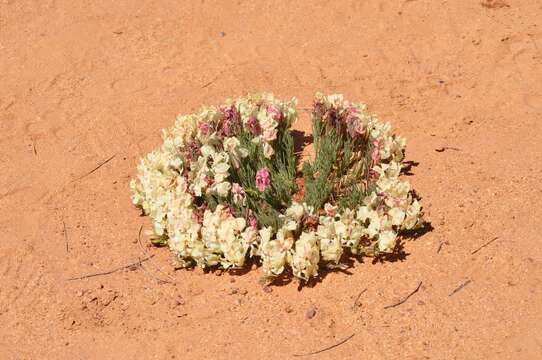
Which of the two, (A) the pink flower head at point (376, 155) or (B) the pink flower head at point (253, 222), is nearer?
(B) the pink flower head at point (253, 222)

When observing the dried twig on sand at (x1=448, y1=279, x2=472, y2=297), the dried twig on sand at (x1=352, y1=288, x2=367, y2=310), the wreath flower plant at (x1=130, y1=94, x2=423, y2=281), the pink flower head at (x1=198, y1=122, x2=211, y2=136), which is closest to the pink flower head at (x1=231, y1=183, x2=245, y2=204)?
the wreath flower plant at (x1=130, y1=94, x2=423, y2=281)

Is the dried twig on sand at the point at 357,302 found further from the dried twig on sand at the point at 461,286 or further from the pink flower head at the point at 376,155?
the pink flower head at the point at 376,155

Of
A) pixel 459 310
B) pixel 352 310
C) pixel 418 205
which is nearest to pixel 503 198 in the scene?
pixel 418 205

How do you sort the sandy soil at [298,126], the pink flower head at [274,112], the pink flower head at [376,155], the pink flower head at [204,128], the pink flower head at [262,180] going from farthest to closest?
the pink flower head at [274,112] < the pink flower head at [204,128] < the pink flower head at [376,155] < the pink flower head at [262,180] < the sandy soil at [298,126]

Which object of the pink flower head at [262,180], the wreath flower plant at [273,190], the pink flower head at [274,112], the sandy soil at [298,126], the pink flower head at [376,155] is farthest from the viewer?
the pink flower head at [274,112]

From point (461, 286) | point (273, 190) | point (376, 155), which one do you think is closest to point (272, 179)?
point (273, 190)

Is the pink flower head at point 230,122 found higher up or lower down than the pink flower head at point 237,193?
higher up

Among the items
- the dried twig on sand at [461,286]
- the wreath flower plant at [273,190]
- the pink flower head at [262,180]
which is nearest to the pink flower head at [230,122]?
the wreath flower plant at [273,190]
